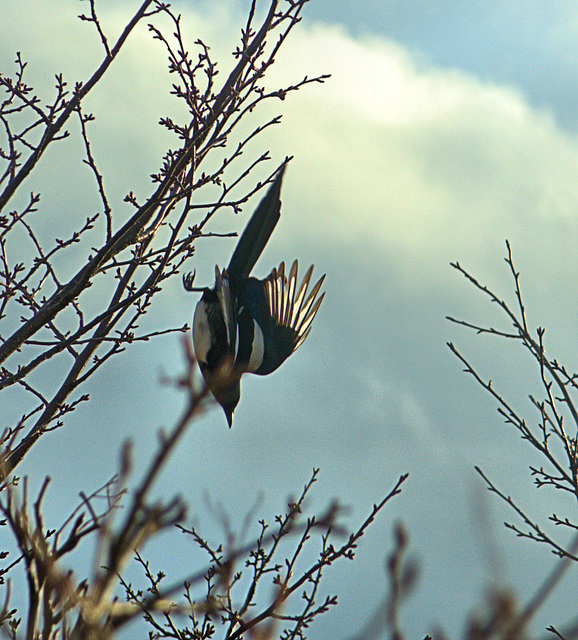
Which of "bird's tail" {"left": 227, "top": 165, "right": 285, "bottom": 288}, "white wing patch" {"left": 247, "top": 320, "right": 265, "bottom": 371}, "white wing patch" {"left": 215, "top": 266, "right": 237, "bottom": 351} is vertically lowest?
"white wing patch" {"left": 215, "top": 266, "right": 237, "bottom": 351}

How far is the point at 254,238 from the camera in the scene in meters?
5.46

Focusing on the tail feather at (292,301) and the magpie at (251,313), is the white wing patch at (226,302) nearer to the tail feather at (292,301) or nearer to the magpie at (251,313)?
the magpie at (251,313)

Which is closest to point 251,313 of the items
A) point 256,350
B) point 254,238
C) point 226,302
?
point 256,350

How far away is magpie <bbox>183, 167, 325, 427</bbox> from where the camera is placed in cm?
517

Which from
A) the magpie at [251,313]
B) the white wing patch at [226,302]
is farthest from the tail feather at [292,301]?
the white wing patch at [226,302]

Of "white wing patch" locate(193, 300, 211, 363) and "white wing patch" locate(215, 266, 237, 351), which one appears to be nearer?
"white wing patch" locate(215, 266, 237, 351)

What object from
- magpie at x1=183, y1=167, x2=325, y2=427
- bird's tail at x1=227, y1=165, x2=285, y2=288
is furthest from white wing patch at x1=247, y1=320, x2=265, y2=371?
bird's tail at x1=227, y1=165, x2=285, y2=288

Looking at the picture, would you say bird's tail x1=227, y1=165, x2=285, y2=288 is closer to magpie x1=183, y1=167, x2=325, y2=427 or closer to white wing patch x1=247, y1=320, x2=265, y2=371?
magpie x1=183, y1=167, x2=325, y2=427

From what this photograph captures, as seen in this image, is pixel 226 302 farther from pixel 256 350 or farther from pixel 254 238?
pixel 256 350

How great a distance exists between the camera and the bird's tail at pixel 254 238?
17.9 ft

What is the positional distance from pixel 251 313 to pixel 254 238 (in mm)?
721

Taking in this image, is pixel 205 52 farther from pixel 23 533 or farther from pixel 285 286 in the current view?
pixel 23 533

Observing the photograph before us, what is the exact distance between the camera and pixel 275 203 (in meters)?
5.58

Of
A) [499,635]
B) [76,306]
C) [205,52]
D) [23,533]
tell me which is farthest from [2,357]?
[499,635]
